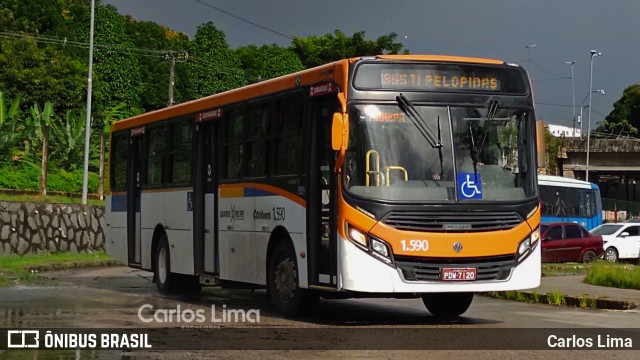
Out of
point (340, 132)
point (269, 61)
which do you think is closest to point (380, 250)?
point (340, 132)

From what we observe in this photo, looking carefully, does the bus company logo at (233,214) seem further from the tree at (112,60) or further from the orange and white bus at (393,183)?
the tree at (112,60)

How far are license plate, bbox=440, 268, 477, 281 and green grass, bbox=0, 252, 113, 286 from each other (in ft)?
34.2

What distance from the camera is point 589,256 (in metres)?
37.6

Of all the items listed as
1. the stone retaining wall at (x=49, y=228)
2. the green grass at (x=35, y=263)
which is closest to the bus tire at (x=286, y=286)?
the green grass at (x=35, y=263)

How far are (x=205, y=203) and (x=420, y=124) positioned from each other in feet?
17.8

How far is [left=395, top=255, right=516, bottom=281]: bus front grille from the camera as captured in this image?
45.2ft

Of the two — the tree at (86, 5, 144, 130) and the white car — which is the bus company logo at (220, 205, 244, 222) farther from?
the tree at (86, 5, 144, 130)

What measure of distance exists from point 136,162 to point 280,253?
24.5 feet

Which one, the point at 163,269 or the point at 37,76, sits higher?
the point at 37,76

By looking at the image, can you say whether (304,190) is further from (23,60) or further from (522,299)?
(23,60)

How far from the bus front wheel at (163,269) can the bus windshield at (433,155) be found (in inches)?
280

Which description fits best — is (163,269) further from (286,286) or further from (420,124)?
(420,124)

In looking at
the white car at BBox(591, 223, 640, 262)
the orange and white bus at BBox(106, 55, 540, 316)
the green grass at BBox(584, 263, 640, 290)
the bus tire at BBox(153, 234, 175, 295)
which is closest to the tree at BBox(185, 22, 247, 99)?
the white car at BBox(591, 223, 640, 262)

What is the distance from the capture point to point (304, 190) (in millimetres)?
14852
